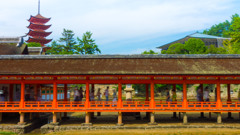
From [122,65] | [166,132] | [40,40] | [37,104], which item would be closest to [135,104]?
[166,132]

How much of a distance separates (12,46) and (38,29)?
52.4m

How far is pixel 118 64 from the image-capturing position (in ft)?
69.0

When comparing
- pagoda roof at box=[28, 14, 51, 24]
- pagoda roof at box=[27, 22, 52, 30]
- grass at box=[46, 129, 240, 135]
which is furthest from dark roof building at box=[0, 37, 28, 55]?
pagoda roof at box=[28, 14, 51, 24]

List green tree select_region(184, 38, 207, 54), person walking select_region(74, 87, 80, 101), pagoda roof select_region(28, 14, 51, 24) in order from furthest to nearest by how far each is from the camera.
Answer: pagoda roof select_region(28, 14, 51, 24) < green tree select_region(184, 38, 207, 54) < person walking select_region(74, 87, 80, 101)

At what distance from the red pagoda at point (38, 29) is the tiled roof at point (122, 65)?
58.3 meters

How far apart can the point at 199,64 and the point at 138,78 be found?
20.2 feet

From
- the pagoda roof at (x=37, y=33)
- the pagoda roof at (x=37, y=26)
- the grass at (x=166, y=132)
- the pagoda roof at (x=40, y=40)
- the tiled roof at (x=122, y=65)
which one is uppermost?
the pagoda roof at (x=37, y=26)

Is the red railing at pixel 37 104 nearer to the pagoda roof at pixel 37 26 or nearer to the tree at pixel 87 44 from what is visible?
the tree at pixel 87 44

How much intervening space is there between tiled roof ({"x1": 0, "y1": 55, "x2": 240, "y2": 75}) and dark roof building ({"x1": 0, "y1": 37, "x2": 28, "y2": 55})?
27.8ft

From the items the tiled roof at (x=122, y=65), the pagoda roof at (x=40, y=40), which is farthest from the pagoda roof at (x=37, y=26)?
the tiled roof at (x=122, y=65)

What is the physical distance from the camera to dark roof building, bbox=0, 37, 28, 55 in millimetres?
29828

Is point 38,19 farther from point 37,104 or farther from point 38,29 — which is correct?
point 37,104

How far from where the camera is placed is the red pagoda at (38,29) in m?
77.1

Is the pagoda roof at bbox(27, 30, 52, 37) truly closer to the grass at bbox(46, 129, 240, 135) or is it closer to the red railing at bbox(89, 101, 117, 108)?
the red railing at bbox(89, 101, 117, 108)
